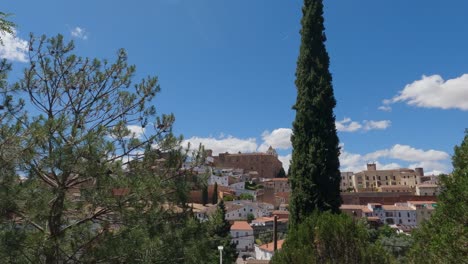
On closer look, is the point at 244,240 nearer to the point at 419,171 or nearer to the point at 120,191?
the point at 120,191

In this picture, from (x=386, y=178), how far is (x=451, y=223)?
96.8 meters

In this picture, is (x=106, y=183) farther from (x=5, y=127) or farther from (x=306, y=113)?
(x=306, y=113)

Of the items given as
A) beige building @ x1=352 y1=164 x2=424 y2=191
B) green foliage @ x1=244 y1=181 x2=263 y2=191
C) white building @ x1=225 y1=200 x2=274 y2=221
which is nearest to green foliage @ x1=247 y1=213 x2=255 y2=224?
white building @ x1=225 y1=200 x2=274 y2=221

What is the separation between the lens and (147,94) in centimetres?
594

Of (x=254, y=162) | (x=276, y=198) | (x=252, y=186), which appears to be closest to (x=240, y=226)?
(x=276, y=198)

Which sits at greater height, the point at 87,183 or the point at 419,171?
the point at 419,171

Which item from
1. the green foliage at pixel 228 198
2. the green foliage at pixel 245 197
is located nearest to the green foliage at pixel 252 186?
the green foliage at pixel 245 197

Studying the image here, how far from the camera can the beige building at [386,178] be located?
92.5 meters

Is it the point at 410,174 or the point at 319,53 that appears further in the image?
the point at 410,174

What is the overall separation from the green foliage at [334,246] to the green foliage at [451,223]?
81cm

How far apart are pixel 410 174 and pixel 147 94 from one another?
99.2 metres

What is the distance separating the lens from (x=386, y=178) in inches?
3696

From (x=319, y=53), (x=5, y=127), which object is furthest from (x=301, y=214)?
(x=5, y=127)

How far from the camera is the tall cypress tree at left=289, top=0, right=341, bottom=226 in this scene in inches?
449
